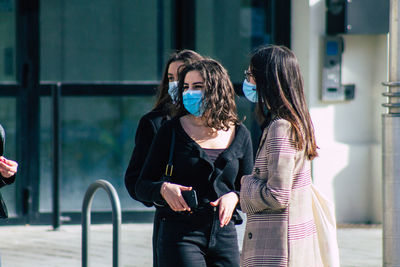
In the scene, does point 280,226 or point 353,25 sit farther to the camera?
point 353,25

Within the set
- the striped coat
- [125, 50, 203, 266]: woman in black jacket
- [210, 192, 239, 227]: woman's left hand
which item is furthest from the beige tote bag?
[125, 50, 203, 266]: woman in black jacket

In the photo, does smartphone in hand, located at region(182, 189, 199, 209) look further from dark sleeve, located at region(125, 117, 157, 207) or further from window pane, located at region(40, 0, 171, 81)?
window pane, located at region(40, 0, 171, 81)

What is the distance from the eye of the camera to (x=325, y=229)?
139 inches

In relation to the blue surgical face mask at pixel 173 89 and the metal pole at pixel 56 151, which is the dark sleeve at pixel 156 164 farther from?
the metal pole at pixel 56 151

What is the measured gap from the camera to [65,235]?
8445 mm

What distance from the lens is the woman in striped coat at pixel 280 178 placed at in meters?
3.39

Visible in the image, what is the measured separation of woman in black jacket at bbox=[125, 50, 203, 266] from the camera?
4.27 metres

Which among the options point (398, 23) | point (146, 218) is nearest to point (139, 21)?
point (146, 218)

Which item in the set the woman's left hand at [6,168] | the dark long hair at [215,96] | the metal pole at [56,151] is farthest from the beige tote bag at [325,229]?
the metal pole at [56,151]

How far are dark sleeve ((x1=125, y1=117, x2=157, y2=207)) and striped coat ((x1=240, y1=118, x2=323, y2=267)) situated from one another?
0.88 metres

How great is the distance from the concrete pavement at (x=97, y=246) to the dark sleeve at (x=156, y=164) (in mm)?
3197

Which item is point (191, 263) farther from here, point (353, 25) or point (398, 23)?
point (353, 25)

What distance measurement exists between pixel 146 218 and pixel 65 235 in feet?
3.56

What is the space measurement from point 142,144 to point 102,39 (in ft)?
16.1
